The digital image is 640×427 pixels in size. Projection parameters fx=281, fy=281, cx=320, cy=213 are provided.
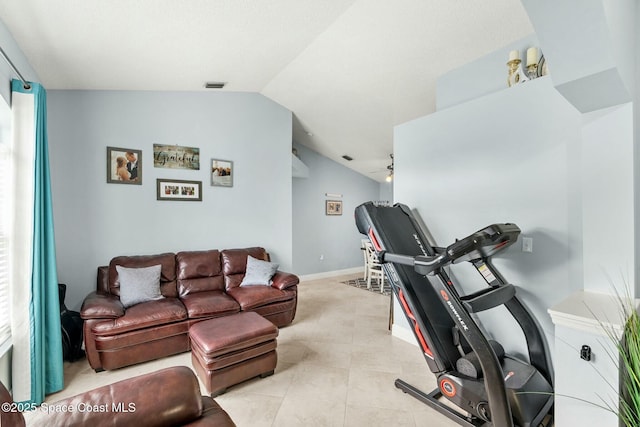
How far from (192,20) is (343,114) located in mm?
2566

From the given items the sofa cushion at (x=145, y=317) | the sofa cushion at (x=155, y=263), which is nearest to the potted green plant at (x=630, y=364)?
the sofa cushion at (x=145, y=317)

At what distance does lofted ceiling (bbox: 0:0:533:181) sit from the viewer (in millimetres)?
2170

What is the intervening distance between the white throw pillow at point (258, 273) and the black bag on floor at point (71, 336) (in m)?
1.67

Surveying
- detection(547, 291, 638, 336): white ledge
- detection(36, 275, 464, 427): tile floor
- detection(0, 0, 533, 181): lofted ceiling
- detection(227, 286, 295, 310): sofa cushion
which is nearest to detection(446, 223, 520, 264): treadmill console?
detection(547, 291, 638, 336): white ledge

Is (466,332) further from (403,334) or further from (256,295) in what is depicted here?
(256,295)

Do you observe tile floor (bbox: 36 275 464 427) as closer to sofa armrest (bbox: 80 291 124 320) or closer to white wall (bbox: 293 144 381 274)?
sofa armrest (bbox: 80 291 124 320)

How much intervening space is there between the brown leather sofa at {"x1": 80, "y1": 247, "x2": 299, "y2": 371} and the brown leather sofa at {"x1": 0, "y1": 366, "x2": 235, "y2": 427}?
1.58 meters

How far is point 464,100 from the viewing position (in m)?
2.98

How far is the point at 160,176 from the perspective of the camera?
375cm

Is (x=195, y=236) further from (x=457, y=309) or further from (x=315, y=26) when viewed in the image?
(x=457, y=309)

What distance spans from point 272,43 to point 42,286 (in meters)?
2.96

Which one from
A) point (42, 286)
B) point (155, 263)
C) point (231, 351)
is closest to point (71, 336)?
point (42, 286)

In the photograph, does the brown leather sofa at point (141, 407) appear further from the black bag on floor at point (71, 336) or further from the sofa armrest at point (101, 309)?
the black bag on floor at point (71, 336)

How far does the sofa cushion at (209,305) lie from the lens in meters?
2.94
